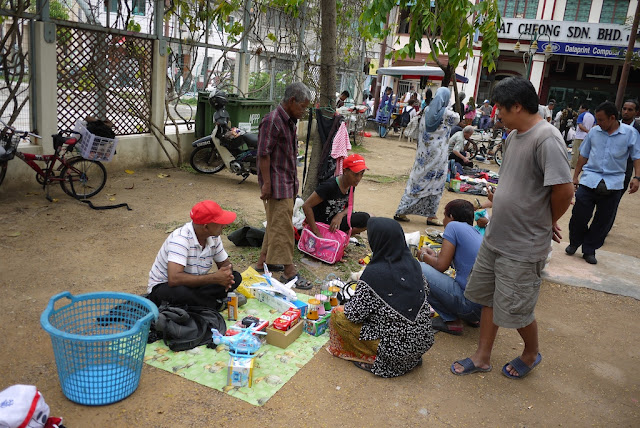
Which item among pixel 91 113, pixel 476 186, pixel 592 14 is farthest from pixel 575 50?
pixel 91 113

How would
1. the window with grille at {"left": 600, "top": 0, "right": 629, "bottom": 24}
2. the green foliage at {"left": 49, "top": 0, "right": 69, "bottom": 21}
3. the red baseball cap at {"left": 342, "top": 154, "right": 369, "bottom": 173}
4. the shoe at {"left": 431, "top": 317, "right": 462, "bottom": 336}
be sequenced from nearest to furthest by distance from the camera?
1. the shoe at {"left": 431, "top": 317, "right": 462, "bottom": 336}
2. the red baseball cap at {"left": 342, "top": 154, "right": 369, "bottom": 173}
3. the green foliage at {"left": 49, "top": 0, "right": 69, "bottom": 21}
4. the window with grille at {"left": 600, "top": 0, "right": 629, "bottom": 24}

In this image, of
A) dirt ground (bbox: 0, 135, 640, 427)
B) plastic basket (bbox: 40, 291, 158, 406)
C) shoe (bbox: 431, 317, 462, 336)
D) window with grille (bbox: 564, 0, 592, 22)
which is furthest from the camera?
window with grille (bbox: 564, 0, 592, 22)

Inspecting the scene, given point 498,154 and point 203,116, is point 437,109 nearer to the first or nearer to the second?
point 203,116

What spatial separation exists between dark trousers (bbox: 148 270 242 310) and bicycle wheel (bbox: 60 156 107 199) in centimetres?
344

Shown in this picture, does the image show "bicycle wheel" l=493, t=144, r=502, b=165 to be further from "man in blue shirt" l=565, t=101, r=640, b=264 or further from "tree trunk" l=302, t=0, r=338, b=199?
"tree trunk" l=302, t=0, r=338, b=199

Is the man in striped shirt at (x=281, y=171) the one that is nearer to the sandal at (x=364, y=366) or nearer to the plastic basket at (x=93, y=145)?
the sandal at (x=364, y=366)

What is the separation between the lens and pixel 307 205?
4961 millimetres

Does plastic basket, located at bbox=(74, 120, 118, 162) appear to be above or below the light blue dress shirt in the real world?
below

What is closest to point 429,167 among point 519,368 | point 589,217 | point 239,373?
point 589,217

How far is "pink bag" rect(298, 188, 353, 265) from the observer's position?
16.7 feet

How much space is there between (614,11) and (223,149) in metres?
24.4

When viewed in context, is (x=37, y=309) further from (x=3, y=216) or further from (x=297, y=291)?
(x=3, y=216)

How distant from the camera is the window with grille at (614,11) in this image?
997 inches

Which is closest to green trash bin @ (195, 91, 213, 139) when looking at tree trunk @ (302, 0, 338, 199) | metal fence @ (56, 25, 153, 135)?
metal fence @ (56, 25, 153, 135)
